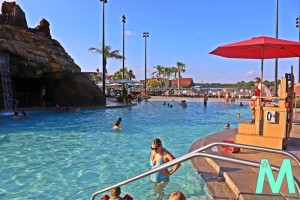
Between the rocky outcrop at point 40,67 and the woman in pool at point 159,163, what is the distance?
57.1ft

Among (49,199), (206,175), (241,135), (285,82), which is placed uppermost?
(285,82)

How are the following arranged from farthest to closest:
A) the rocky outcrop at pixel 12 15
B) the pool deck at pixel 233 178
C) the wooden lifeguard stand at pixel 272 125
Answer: the rocky outcrop at pixel 12 15 < the wooden lifeguard stand at pixel 272 125 < the pool deck at pixel 233 178

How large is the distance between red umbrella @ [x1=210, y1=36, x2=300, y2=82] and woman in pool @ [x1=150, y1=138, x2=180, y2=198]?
362 cm

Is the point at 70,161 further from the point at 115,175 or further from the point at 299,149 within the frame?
the point at 299,149

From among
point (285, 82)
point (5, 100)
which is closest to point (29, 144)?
point (285, 82)

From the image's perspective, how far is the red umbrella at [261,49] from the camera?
23.9ft

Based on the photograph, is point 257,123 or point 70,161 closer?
point 257,123

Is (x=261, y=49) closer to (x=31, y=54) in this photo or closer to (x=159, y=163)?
(x=159, y=163)

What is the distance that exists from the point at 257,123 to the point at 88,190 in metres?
4.29

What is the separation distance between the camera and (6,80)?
21.4m

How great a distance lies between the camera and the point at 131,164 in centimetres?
788

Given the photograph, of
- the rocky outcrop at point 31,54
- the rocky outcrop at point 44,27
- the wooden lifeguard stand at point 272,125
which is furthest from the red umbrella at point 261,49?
the rocky outcrop at point 44,27

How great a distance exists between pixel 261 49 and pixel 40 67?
17.0 m

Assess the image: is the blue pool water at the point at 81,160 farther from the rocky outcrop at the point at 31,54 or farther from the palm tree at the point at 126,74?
the palm tree at the point at 126,74
